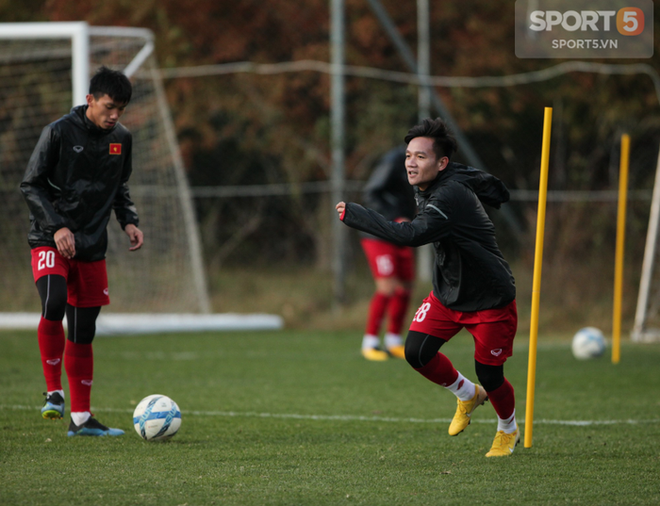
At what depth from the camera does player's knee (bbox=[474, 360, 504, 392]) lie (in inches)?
180

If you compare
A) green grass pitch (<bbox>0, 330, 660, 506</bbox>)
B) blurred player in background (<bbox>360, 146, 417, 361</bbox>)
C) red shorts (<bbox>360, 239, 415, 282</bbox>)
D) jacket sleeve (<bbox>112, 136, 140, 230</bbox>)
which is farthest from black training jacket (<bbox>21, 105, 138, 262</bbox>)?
red shorts (<bbox>360, 239, 415, 282</bbox>)

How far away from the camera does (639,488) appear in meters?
3.91

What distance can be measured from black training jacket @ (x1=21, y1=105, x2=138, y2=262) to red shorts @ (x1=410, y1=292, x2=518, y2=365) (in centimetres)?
200

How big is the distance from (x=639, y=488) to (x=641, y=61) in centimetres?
1434

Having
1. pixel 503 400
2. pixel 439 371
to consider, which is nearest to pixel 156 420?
pixel 439 371

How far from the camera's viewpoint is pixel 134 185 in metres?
11.5

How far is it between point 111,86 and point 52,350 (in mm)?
1583

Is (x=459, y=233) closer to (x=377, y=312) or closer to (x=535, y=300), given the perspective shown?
(x=535, y=300)

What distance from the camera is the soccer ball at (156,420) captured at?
15.8 feet

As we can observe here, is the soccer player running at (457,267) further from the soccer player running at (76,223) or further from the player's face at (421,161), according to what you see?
the soccer player running at (76,223)

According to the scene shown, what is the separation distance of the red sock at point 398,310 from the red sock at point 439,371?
4499mm

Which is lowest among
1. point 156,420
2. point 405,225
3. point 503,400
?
point 156,420

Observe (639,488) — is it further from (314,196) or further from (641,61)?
(641,61)

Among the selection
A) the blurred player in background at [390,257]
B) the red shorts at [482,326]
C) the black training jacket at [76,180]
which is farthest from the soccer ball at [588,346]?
the black training jacket at [76,180]
